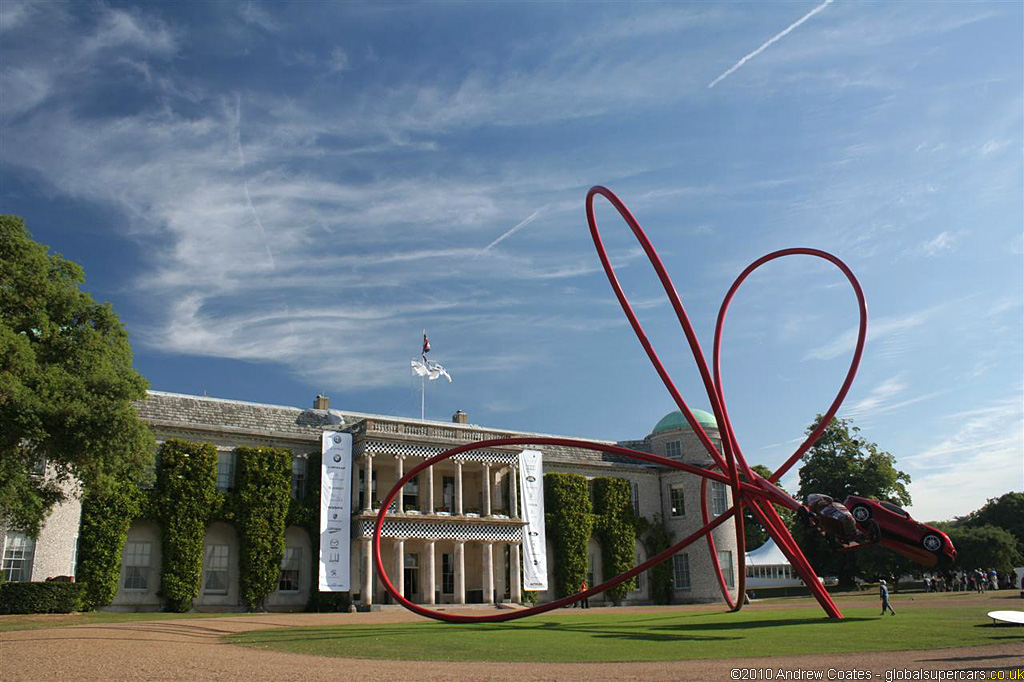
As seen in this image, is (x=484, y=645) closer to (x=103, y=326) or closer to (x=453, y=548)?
(x=103, y=326)

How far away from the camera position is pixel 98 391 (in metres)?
26.1

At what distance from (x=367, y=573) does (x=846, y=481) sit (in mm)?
37789

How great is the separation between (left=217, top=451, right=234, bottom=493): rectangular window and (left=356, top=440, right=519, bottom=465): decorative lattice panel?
6.51 metres

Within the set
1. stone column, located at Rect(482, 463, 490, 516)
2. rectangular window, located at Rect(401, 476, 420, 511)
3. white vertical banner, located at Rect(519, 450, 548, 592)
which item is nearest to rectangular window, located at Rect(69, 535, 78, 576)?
rectangular window, located at Rect(401, 476, 420, 511)

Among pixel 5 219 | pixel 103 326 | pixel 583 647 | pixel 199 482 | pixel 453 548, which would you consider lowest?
pixel 583 647

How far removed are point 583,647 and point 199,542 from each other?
86.9ft

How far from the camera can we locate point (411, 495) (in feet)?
149

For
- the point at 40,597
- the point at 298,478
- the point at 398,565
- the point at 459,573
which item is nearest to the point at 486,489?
the point at 459,573

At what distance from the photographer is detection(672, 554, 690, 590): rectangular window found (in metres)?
52.3

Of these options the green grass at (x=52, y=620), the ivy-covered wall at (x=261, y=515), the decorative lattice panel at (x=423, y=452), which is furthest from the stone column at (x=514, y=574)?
the green grass at (x=52, y=620)

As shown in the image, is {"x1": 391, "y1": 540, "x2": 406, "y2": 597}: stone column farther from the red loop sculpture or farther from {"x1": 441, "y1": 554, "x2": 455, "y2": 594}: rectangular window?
the red loop sculpture

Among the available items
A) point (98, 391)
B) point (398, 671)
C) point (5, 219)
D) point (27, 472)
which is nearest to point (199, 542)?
point (27, 472)

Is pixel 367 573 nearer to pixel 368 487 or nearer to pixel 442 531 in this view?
pixel 368 487

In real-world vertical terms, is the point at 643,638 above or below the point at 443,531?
below
